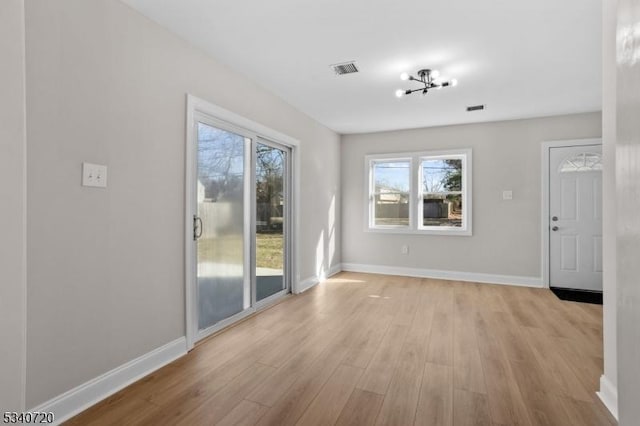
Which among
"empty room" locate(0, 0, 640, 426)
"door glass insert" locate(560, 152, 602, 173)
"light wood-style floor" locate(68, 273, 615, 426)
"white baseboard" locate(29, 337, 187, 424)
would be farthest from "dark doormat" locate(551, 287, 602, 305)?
"white baseboard" locate(29, 337, 187, 424)

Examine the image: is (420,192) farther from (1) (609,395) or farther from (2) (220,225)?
(1) (609,395)

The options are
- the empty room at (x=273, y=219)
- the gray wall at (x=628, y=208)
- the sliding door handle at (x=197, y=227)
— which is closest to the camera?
the gray wall at (x=628, y=208)

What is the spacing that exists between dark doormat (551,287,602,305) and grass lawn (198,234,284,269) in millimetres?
3835

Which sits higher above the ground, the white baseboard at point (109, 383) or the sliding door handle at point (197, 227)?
the sliding door handle at point (197, 227)

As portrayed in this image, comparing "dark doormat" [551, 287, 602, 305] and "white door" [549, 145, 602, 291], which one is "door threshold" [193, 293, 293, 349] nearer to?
"dark doormat" [551, 287, 602, 305]

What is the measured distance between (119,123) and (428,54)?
2605 mm

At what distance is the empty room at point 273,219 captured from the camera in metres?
1.67

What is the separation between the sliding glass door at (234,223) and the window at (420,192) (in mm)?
2240

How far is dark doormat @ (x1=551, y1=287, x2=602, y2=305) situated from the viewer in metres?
4.14

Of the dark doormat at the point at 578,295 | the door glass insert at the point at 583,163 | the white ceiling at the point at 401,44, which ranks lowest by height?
the dark doormat at the point at 578,295

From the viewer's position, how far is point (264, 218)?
391 centimetres

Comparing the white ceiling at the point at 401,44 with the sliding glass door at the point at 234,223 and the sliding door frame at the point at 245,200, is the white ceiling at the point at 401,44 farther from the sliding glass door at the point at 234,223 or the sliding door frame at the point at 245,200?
the sliding glass door at the point at 234,223

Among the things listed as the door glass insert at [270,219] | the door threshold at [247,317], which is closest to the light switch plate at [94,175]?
the door threshold at [247,317]

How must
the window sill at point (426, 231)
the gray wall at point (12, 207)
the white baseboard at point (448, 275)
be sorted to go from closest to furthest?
the gray wall at point (12, 207) → the white baseboard at point (448, 275) → the window sill at point (426, 231)
